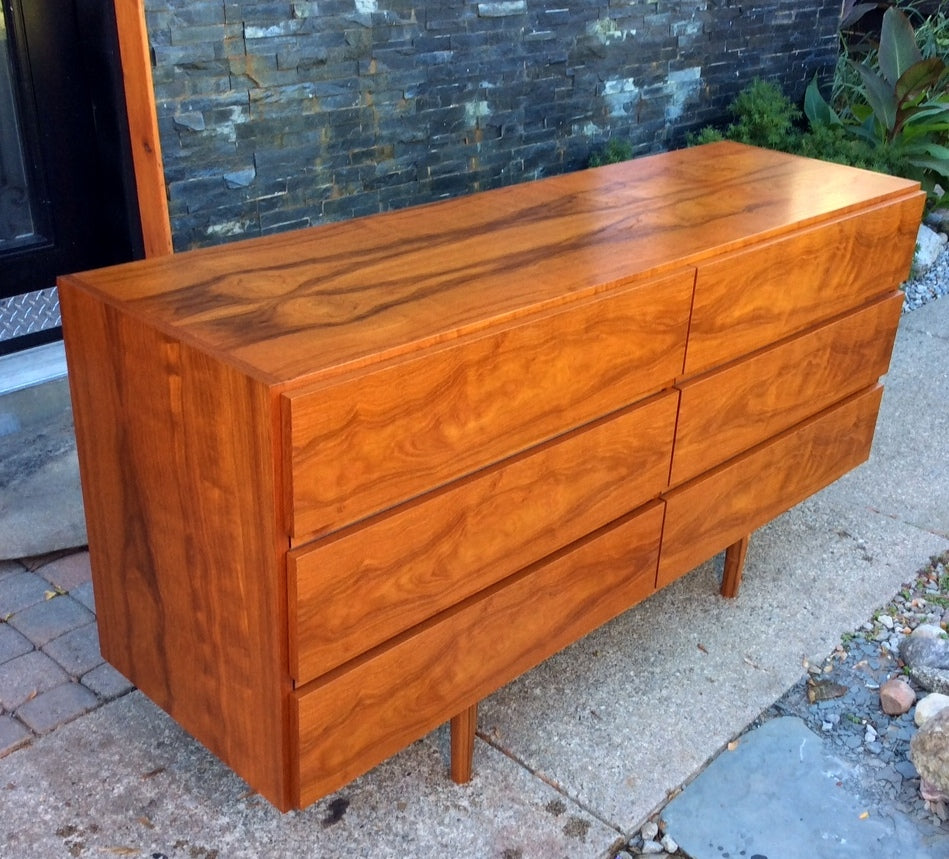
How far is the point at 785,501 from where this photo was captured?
110 inches

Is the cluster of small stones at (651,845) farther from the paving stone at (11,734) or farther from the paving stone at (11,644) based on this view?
the paving stone at (11,644)

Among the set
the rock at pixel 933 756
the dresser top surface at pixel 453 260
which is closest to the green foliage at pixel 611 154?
the dresser top surface at pixel 453 260

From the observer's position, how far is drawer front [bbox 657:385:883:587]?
8.11ft

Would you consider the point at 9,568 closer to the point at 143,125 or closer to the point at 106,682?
the point at 106,682

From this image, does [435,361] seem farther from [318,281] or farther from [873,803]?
[873,803]

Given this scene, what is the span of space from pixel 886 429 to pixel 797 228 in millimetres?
1653

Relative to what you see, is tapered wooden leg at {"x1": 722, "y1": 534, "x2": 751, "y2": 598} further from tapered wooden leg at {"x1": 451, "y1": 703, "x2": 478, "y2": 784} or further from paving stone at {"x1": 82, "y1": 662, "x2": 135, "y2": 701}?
paving stone at {"x1": 82, "y1": 662, "x2": 135, "y2": 701}

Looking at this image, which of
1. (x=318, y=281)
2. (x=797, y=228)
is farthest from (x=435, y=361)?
(x=797, y=228)

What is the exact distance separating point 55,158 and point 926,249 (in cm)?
386

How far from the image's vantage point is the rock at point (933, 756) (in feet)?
7.28

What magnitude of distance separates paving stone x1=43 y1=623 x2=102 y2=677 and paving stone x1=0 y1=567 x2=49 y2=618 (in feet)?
0.56

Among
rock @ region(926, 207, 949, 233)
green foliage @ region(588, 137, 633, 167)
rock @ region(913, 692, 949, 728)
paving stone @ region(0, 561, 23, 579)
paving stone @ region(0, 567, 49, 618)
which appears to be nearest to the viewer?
rock @ region(913, 692, 949, 728)

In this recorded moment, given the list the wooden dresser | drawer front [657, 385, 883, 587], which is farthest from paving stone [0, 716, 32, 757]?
drawer front [657, 385, 883, 587]

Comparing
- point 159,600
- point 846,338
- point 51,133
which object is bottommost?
point 159,600
